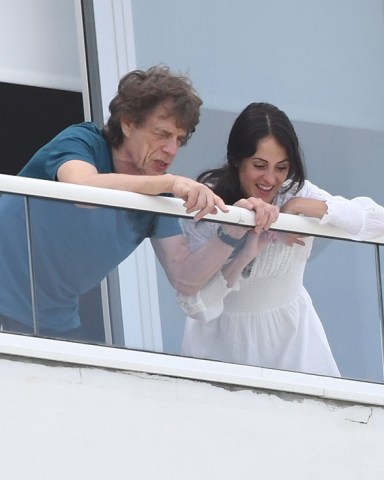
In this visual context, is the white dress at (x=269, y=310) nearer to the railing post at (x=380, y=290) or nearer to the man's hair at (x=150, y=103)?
the railing post at (x=380, y=290)

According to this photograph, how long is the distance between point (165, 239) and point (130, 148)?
285mm

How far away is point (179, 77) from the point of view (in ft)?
18.2

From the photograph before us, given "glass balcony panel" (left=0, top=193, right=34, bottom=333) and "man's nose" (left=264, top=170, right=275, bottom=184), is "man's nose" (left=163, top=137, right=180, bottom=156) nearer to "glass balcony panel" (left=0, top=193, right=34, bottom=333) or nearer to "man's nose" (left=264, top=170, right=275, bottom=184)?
"man's nose" (left=264, top=170, right=275, bottom=184)

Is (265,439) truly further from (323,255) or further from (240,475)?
(323,255)

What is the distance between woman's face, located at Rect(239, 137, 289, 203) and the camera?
5574 mm

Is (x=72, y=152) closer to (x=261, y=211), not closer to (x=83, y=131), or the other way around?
(x=83, y=131)

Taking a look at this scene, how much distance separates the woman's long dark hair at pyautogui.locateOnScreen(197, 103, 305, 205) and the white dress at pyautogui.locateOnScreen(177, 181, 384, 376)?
0.09m

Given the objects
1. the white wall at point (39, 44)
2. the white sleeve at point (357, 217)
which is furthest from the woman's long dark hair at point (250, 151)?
the white wall at point (39, 44)

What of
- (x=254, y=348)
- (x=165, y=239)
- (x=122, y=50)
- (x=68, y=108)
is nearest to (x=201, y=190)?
(x=165, y=239)

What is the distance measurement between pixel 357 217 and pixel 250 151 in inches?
14.7

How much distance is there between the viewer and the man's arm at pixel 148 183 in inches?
207

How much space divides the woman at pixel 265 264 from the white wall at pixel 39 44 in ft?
8.79

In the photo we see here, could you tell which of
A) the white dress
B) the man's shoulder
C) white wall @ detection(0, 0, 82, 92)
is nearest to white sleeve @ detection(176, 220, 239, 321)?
the white dress

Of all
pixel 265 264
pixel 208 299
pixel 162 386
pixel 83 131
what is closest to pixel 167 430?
pixel 162 386
